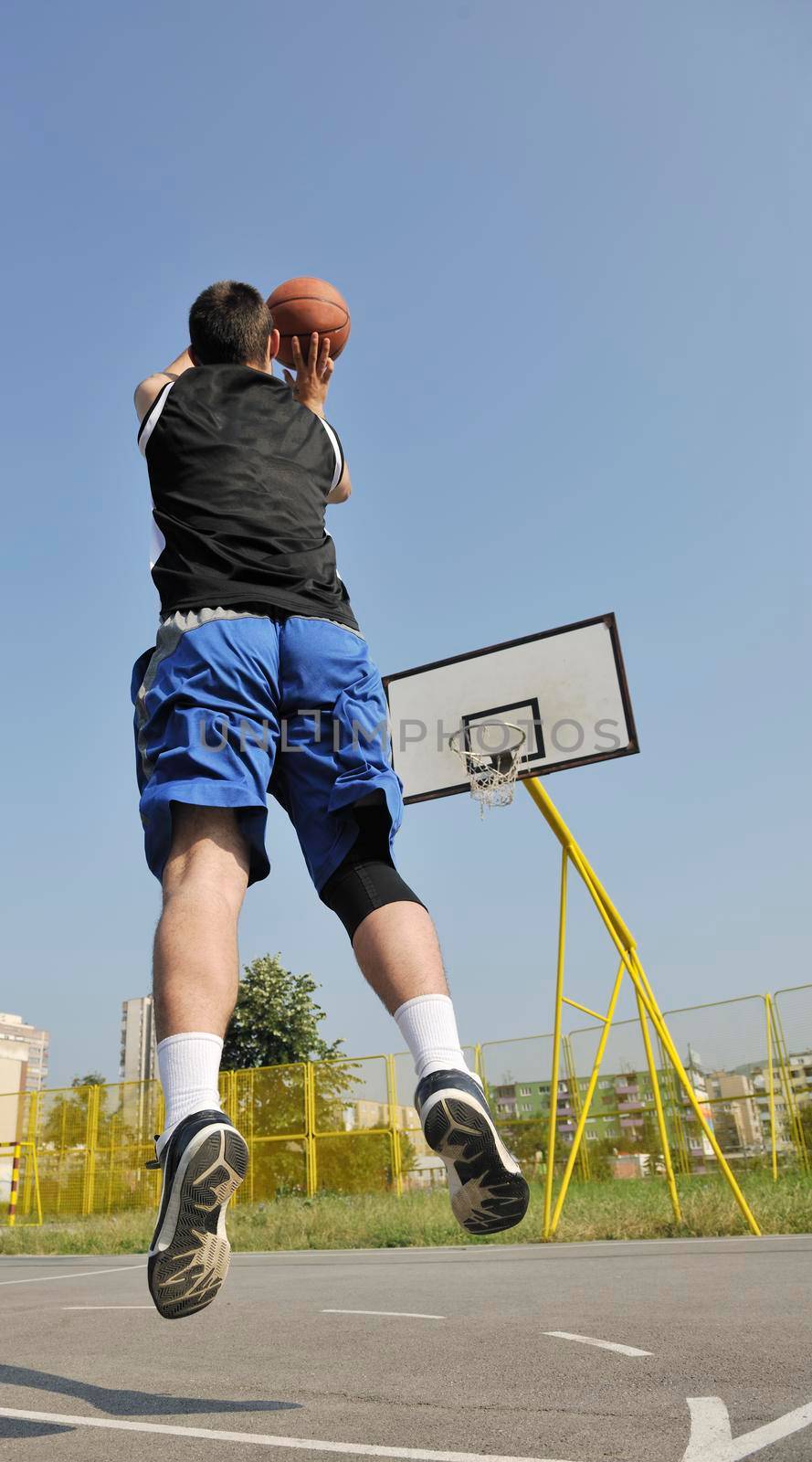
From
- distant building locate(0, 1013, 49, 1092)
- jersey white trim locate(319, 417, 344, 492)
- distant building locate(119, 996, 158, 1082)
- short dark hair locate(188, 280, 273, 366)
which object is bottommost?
jersey white trim locate(319, 417, 344, 492)

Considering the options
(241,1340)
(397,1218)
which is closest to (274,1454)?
(241,1340)

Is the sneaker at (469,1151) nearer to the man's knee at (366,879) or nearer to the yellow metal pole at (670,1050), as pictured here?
the man's knee at (366,879)

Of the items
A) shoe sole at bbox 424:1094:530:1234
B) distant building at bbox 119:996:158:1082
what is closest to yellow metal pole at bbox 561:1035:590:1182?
shoe sole at bbox 424:1094:530:1234

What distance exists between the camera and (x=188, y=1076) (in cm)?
164

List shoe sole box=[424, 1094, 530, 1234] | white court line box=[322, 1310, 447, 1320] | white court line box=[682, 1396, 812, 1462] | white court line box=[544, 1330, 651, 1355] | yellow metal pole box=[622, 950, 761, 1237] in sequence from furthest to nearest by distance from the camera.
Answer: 1. yellow metal pole box=[622, 950, 761, 1237]
2. white court line box=[322, 1310, 447, 1320]
3. white court line box=[544, 1330, 651, 1355]
4. shoe sole box=[424, 1094, 530, 1234]
5. white court line box=[682, 1396, 812, 1462]

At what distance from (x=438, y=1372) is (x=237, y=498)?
6.61 feet

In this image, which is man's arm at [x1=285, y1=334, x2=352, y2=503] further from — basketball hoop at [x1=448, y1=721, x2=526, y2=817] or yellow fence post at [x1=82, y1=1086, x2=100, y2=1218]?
yellow fence post at [x1=82, y1=1086, x2=100, y2=1218]

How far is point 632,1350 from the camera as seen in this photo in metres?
2.54

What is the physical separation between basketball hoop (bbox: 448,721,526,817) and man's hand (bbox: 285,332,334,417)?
215 inches

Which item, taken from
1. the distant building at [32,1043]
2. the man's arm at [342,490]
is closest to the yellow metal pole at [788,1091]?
the man's arm at [342,490]

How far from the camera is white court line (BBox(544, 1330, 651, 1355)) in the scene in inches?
99.1

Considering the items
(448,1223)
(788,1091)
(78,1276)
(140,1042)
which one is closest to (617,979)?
(448,1223)

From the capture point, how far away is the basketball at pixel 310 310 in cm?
350

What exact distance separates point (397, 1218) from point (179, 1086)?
979cm
